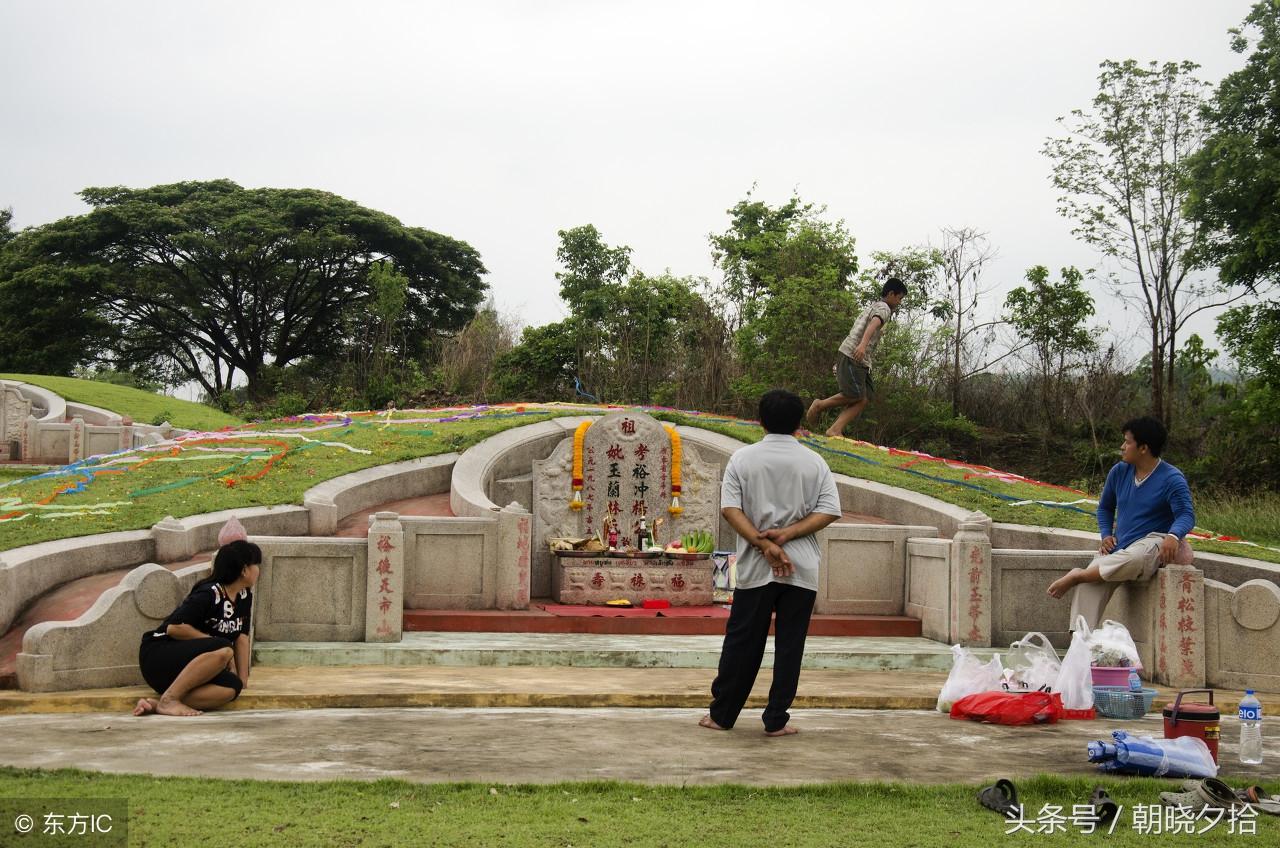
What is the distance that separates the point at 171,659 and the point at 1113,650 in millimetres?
5250

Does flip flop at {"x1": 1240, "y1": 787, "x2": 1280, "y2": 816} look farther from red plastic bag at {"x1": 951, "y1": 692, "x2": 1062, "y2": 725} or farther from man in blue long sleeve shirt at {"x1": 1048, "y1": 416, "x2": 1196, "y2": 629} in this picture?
man in blue long sleeve shirt at {"x1": 1048, "y1": 416, "x2": 1196, "y2": 629}

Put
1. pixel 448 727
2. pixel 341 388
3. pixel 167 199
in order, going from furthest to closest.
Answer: pixel 167 199
pixel 341 388
pixel 448 727

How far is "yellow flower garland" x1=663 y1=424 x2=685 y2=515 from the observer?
11922 millimetres

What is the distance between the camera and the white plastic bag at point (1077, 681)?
6.38 meters

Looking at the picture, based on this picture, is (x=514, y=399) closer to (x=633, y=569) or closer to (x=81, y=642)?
(x=633, y=569)

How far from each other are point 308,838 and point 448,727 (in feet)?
6.49

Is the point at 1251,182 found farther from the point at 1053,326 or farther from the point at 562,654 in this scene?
the point at 562,654

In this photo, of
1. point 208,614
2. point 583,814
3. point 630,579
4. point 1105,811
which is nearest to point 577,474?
point 630,579

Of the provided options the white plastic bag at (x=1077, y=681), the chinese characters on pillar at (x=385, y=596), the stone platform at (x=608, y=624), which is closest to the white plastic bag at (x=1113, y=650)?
the white plastic bag at (x=1077, y=681)

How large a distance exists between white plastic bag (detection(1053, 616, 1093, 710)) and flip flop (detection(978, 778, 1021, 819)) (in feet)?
7.42

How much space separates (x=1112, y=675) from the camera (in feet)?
21.2

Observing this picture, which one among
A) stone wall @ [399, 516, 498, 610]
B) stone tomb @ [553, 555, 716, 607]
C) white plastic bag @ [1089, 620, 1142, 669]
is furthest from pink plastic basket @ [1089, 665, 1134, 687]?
stone wall @ [399, 516, 498, 610]

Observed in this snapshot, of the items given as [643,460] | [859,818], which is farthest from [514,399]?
[859,818]

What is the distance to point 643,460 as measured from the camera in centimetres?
1194
